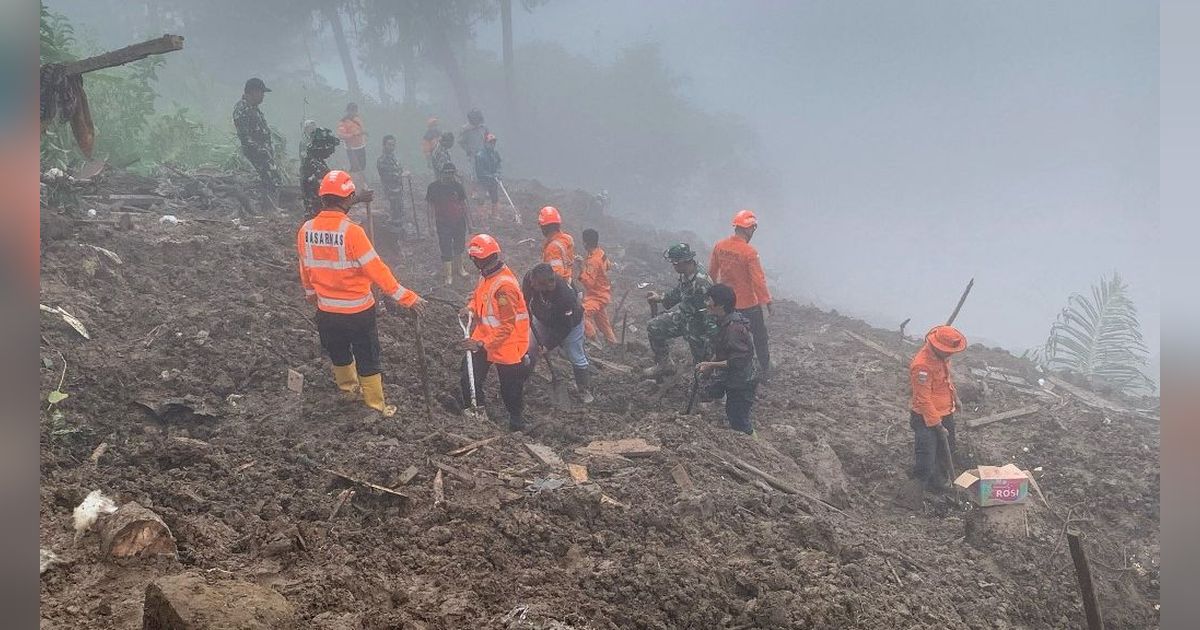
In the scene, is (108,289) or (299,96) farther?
(299,96)

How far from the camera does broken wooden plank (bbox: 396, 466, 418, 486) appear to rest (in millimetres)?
4645

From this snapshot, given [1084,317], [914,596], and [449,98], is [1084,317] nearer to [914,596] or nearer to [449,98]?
[914,596]

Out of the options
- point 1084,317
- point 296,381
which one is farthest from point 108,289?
point 1084,317

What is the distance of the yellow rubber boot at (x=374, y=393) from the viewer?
19.0 feet

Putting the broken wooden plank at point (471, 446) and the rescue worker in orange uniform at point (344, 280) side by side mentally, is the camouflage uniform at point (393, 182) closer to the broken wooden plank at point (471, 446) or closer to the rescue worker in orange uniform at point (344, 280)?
the rescue worker in orange uniform at point (344, 280)

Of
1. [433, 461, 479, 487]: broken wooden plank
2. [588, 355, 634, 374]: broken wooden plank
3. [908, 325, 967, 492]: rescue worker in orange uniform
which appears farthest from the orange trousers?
[433, 461, 479, 487]: broken wooden plank

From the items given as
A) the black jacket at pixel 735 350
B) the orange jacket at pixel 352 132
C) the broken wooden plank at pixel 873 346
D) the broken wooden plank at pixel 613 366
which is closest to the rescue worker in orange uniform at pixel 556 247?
the broken wooden plank at pixel 613 366

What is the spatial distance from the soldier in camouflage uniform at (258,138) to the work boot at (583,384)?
662cm

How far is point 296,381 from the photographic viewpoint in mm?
6074

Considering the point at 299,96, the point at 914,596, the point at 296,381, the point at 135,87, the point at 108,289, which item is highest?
the point at 299,96

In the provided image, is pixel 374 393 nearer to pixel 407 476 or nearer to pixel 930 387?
pixel 407 476
